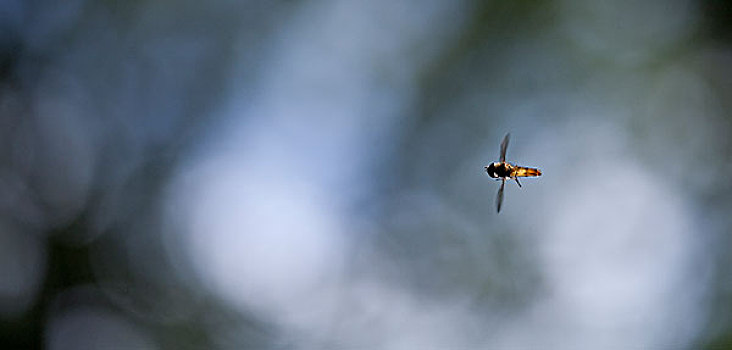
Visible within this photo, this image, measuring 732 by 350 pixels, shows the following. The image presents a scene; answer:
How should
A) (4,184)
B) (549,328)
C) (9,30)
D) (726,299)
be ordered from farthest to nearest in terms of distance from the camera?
1. (4,184)
2. (9,30)
3. (549,328)
4. (726,299)

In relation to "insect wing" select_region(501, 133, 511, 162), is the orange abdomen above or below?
below

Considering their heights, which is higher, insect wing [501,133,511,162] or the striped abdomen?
insect wing [501,133,511,162]

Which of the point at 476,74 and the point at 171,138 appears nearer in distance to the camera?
the point at 476,74

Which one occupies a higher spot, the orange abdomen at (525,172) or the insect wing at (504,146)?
the insect wing at (504,146)

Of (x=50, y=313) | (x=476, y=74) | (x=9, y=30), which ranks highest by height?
(x=9, y=30)

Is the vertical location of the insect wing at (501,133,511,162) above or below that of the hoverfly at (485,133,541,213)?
above

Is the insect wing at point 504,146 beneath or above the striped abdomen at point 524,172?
above

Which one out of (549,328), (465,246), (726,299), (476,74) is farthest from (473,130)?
(726,299)

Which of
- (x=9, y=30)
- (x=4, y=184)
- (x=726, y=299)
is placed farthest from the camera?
(x=4, y=184)

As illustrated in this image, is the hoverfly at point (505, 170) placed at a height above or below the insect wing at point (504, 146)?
below

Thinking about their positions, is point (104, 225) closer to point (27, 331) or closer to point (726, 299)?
point (27, 331)

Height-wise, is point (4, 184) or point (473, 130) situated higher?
point (4, 184)
